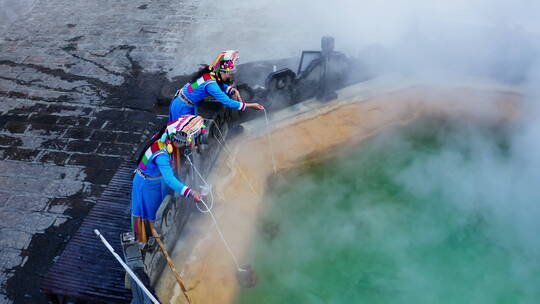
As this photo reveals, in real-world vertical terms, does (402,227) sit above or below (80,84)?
below

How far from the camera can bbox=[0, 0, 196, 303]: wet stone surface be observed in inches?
231

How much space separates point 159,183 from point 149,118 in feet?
11.5

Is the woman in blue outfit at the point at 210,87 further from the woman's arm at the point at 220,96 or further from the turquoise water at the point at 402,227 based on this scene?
the turquoise water at the point at 402,227

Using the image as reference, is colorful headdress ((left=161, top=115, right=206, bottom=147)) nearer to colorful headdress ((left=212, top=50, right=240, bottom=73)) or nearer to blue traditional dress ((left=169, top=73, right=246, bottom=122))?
blue traditional dress ((left=169, top=73, right=246, bottom=122))

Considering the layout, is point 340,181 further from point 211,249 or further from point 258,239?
point 211,249

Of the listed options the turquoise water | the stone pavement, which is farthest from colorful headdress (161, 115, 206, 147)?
the stone pavement

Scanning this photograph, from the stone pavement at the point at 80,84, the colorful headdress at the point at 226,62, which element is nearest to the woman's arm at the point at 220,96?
the colorful headdress at the point at 226,62

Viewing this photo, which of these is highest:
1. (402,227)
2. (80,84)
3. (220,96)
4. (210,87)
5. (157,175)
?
(210,87)

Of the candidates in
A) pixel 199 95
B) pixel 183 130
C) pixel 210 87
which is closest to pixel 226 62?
pixel 210 87

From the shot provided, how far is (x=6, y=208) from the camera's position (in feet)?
20.2

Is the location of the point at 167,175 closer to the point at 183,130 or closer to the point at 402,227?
the point at 183,130

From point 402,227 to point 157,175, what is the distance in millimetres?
3684

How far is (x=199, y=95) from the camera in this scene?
223 inches

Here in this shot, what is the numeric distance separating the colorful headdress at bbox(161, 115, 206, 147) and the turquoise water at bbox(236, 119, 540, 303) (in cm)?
204
